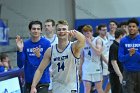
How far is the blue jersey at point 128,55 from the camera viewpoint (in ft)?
21.8

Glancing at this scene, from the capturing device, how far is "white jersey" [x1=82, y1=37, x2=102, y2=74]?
27.4ft

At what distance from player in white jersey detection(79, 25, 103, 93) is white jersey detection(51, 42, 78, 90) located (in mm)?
2970

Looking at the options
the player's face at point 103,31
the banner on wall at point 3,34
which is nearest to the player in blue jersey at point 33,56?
the player's face at point 103,31

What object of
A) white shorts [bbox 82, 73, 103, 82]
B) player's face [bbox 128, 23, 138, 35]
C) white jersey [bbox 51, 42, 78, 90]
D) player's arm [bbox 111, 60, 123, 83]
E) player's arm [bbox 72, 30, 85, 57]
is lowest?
white shorts [bbox 82, 73, 103, 82]

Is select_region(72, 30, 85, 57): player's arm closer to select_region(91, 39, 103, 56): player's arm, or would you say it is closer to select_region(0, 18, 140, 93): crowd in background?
select_region(0, 18, 140, 93): crowd in background

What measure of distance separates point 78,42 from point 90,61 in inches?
134

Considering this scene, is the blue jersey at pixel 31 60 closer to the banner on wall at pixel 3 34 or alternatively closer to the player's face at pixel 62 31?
the player's face at pixel 62 31

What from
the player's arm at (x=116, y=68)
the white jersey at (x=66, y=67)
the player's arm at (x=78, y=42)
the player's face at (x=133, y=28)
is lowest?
the player's arm at (x=116, y=68)

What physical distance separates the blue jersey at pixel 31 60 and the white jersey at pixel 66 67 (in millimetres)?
991

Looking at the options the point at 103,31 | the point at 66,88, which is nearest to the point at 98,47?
the point at 103,31

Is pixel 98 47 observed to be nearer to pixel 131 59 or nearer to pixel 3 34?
pixel 131 59

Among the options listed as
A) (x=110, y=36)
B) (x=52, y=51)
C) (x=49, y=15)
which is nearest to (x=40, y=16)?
(x=49, y=15)

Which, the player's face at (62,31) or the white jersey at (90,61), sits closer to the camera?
the player's face at (62,31)

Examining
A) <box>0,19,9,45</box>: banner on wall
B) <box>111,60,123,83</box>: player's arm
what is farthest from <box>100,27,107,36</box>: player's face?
<box>0,19,9,45</box>: banner on wall
